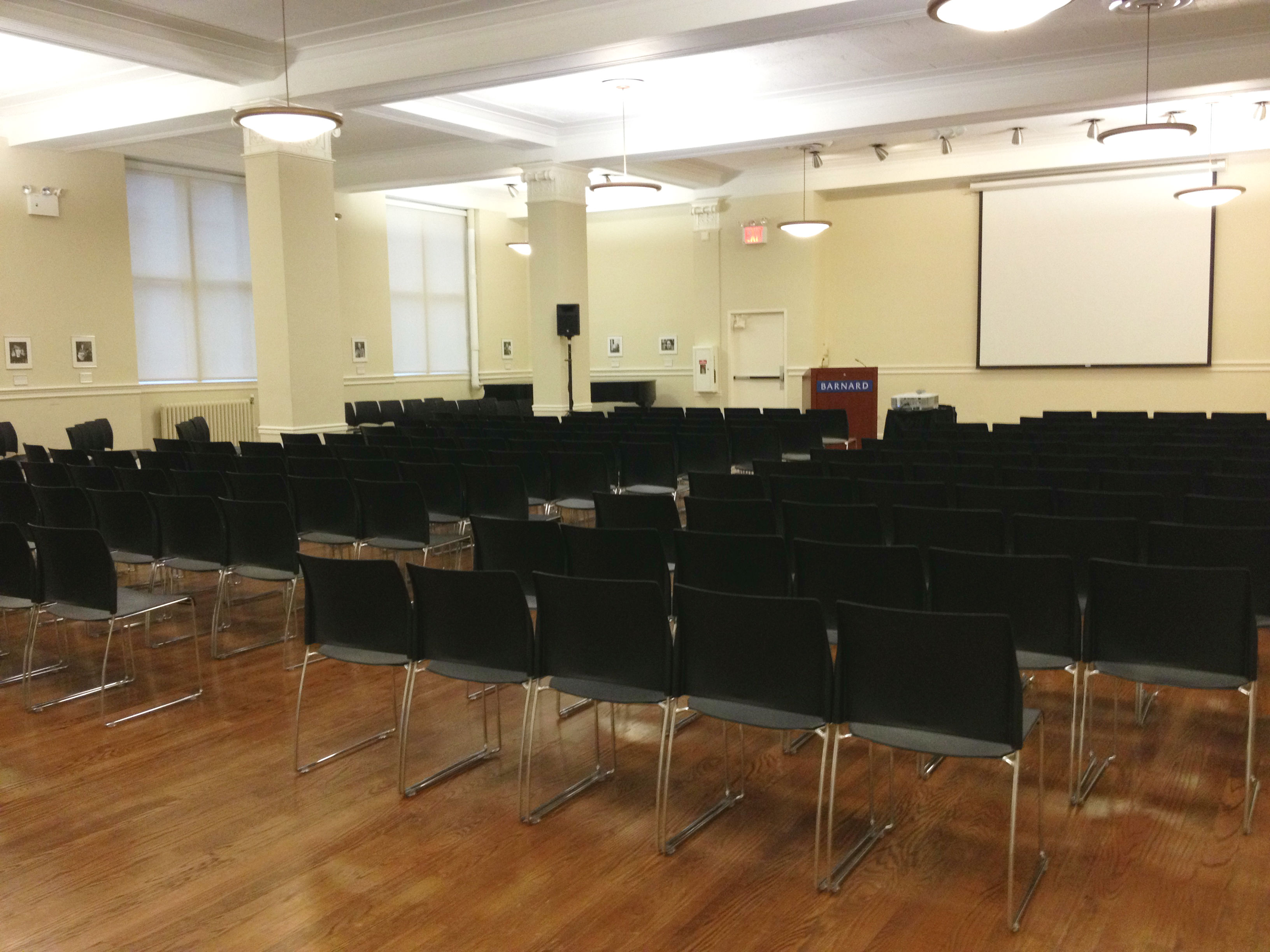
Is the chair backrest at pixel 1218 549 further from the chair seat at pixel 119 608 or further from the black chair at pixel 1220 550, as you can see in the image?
the chair seat at pixel 119 608

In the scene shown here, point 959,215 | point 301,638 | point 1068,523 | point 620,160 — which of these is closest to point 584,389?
point 620,160

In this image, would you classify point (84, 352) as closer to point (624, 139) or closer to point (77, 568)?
point (624, 139)

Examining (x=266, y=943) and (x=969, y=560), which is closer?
(x=266, y=943)

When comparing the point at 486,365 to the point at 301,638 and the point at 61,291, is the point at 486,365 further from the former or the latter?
the point at 301,638

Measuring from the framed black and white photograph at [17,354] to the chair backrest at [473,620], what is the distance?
10.3 meters

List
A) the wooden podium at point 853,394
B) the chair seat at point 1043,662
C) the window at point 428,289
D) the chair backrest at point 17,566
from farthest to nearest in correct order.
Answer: the window at point 428,289 < the wooden podium at point 853,394 < the chair backrest at point 17,566 < the chair seat at point 1043,662

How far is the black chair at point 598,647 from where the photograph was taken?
348 cm

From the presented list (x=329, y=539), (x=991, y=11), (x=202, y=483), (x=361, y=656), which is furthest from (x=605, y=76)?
(x=361, y=656)

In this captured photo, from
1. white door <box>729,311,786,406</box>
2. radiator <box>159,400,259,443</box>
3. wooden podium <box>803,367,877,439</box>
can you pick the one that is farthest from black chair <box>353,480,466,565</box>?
white door <box>729,311,786,406</box>

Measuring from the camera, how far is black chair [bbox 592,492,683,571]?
216 inches

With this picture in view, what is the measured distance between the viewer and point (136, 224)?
13508 millimetres

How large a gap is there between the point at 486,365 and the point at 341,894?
52.9 feet

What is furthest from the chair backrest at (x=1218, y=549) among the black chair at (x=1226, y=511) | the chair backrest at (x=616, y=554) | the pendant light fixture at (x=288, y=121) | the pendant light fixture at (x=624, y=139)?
the pendant light fixture at (x=624, y=139)

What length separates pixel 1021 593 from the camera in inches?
146
